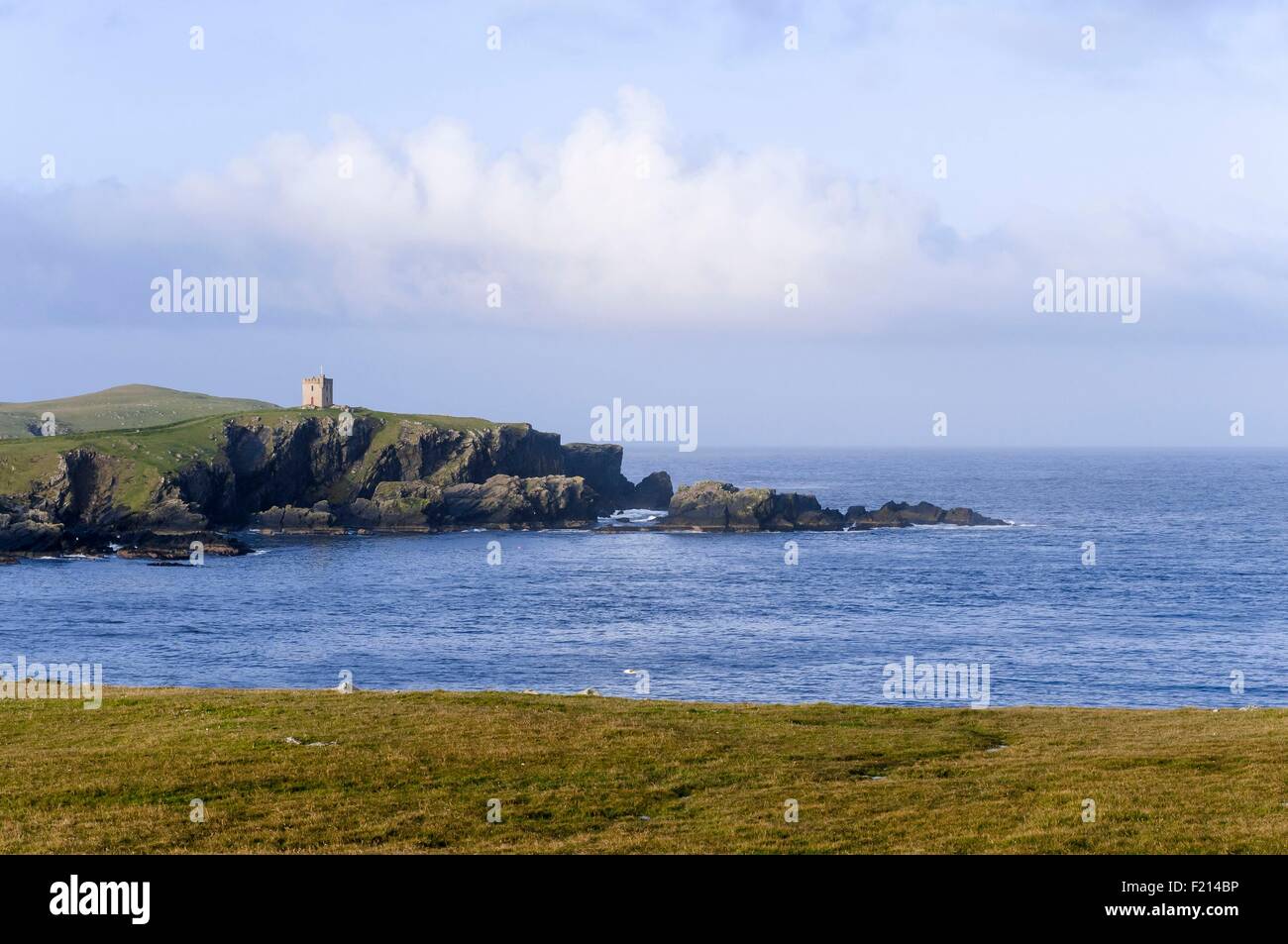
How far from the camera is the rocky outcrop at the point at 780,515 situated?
18438 centimetres

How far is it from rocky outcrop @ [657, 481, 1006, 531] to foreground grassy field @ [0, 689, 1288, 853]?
145013 millimetres

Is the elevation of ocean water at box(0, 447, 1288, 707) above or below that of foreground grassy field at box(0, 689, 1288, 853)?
below

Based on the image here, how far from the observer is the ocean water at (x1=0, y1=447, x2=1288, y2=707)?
74562 mm

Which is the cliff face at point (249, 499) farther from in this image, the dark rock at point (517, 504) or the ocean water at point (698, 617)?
the ocean water at point (698, 617)

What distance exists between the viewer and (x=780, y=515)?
187375 millimetres

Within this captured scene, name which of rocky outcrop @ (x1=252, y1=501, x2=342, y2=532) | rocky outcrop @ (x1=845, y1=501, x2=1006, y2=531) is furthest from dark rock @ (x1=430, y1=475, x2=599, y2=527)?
rocky outcrop @ (x1=845, y1=501, x2=1006, y2=531)

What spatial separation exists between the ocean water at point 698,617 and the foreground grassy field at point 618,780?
31.6m

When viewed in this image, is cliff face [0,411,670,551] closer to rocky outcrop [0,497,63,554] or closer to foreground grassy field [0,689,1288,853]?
rocky outcrop [0,497,63,554]

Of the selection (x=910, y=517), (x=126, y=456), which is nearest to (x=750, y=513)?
(x=910, y=517)

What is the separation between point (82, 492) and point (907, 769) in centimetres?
17201

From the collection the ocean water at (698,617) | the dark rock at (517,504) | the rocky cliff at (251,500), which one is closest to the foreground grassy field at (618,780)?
the ocean water at (698,617)

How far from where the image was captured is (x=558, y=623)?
327ft

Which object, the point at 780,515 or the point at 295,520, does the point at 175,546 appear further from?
the point at 780,515
